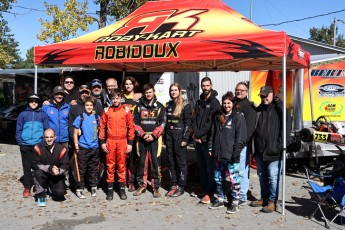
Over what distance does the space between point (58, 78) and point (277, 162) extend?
11456 mm

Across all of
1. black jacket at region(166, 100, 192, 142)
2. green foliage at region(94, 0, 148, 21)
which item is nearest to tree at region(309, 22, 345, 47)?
green foliage at region(94, 0, 148, 21)

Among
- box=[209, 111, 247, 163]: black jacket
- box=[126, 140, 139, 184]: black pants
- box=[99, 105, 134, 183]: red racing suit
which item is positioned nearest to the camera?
box=[209, 111, 247, 163]: black jacket

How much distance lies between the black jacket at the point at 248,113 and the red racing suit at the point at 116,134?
174 cm

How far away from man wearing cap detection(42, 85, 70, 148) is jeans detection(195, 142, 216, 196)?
86.6 inches

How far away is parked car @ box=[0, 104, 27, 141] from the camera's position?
13.0 meters

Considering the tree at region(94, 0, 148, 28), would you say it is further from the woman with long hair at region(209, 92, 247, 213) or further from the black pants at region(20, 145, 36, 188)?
the woman with long hair at region(209, 92, 247, 213)

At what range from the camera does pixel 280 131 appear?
5.09 meters

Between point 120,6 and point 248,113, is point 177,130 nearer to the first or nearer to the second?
point 248,113

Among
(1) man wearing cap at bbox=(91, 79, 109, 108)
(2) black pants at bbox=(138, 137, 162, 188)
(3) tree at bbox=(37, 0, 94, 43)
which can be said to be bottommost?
(2) black pants at bbox=(138, 137, 162, 188)

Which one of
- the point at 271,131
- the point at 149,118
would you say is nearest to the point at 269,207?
the point at 271,131

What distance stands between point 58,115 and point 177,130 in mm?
1973

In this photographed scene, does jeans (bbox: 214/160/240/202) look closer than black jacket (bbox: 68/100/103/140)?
Yes

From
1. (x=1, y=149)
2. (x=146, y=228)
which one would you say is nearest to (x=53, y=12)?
(x=1, y=149)

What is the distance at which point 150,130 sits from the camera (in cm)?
578
